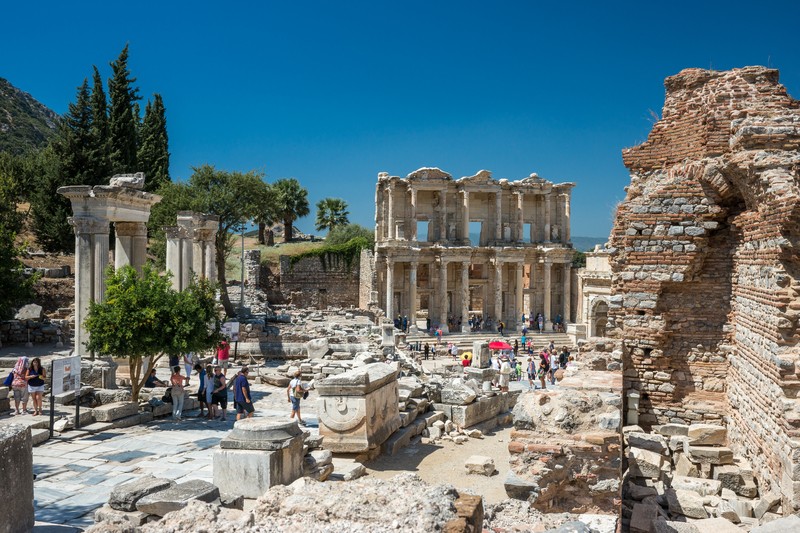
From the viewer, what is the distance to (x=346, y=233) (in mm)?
57844

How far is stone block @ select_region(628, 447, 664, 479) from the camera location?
29.1 feet

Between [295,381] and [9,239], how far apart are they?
57.1 ft

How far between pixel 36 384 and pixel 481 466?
28.1 ft

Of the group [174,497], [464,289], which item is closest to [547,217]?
[464,289]

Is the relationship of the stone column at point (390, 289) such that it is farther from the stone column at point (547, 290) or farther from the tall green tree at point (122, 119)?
the tall green tree at point (122, 119)

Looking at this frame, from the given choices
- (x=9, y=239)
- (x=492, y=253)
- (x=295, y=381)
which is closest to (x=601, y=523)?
(x=295, y=381)

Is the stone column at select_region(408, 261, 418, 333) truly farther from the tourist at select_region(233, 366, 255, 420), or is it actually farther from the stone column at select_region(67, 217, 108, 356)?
the tourist at select_region(233, 366, 255, 420)

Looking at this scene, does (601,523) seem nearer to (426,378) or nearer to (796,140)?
(796,140)

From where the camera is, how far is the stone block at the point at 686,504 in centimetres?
808

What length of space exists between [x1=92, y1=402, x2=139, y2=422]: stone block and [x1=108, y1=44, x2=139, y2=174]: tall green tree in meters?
27.9

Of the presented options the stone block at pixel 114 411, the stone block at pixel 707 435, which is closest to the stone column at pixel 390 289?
the stone block at pixel 114 411

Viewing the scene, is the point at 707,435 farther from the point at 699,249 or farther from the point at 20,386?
the point at 20,386

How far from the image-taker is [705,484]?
8.68 metres

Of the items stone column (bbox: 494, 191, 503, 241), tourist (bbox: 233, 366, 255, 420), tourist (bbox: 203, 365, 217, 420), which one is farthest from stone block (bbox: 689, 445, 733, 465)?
stone column (bbox: 494, 191, 503, 241)
